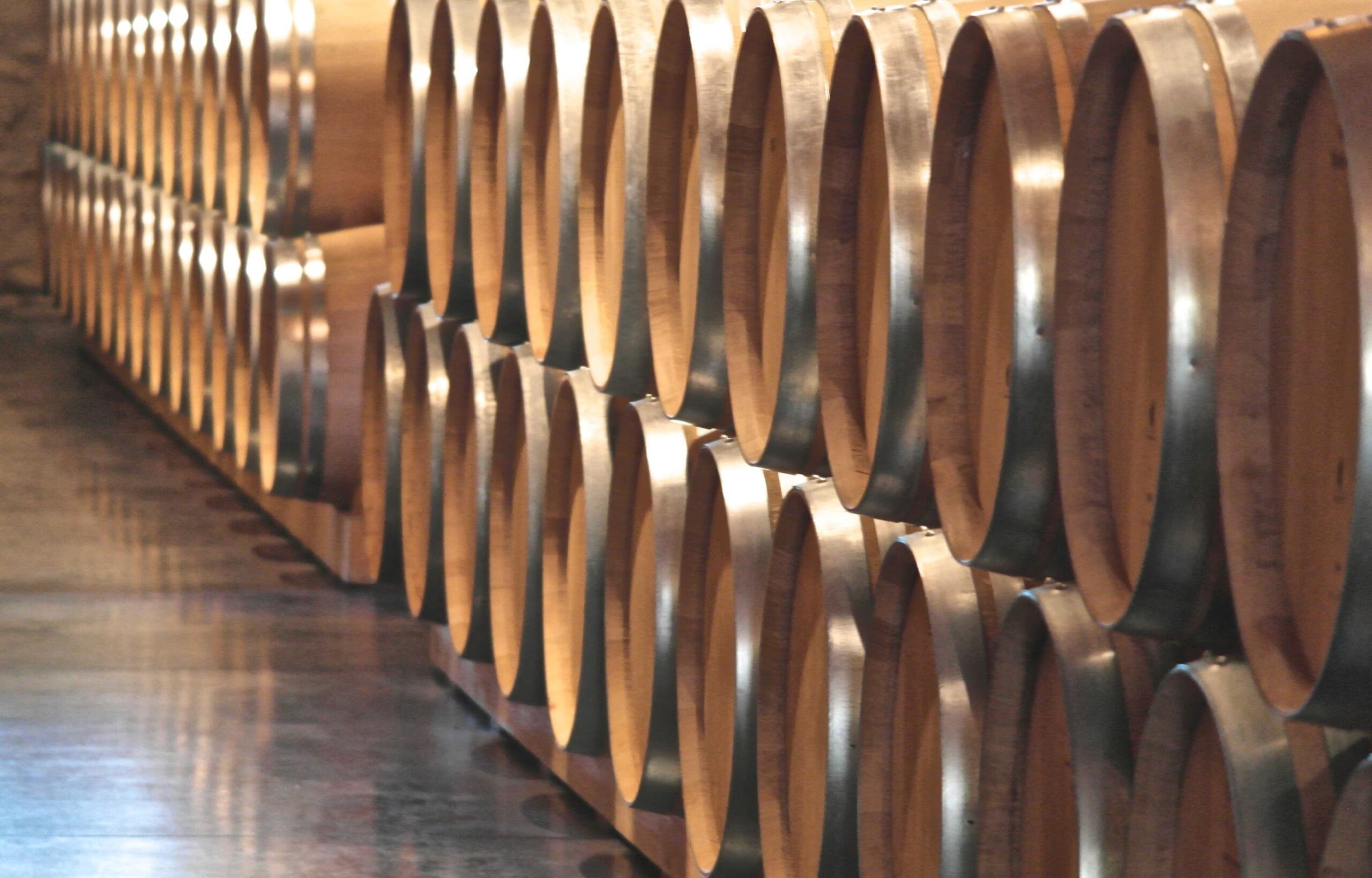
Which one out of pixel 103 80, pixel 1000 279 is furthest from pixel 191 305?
pixel 1000 279

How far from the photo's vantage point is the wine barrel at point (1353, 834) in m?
1.72

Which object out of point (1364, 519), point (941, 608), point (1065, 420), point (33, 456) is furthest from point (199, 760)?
point (33, 456)

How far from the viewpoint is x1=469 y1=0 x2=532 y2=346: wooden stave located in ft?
13.5

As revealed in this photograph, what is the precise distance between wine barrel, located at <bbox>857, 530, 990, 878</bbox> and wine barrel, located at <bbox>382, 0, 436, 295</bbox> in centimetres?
243

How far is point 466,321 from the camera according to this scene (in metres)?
4.56

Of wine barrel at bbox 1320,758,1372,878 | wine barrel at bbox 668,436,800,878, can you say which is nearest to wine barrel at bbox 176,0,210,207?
wine barrel at bbox 668,436,800,878

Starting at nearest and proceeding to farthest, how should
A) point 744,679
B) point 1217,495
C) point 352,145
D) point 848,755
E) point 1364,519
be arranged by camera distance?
1. point 1364,519
2. point 1217,495
3. point 848,755
4. point 744,679
5. point 352,145

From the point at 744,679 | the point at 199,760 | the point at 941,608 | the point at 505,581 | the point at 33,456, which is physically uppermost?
the point at 941,608

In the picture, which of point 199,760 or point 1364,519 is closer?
point 1364,519

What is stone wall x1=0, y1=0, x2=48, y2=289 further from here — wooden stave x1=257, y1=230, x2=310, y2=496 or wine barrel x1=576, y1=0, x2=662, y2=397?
wine barrel x1=576, y1=0, x2=662, y2=397

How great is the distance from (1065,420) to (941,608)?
46 centimetres

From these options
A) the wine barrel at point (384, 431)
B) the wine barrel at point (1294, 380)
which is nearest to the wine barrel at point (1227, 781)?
the wine barrel at point (1294, 380)

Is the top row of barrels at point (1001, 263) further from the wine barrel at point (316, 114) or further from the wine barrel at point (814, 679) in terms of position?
the wine barrel at point (316, 114)

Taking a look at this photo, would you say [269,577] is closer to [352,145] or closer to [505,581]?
[352,145]
